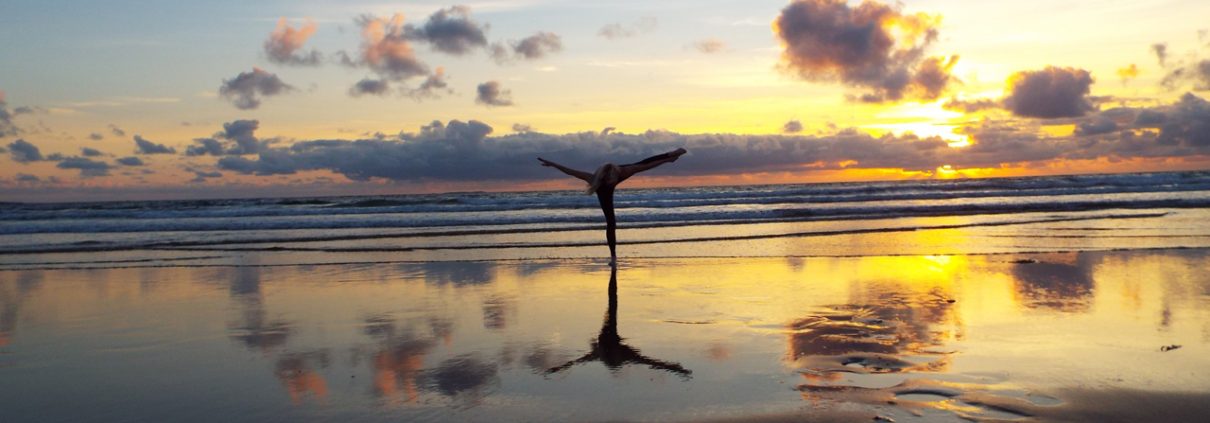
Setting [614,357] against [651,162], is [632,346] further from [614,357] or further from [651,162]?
[651,162]

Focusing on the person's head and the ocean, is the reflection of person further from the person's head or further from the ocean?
the ocean

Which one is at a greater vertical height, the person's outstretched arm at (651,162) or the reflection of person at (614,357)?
the person's outstretched arm at (651,162)

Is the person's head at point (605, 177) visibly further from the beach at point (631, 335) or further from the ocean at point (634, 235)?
the ocean at point (634, 235)

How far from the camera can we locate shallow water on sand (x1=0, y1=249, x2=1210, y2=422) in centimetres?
516

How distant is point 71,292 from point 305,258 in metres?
4.86

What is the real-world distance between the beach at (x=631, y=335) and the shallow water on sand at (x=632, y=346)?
0.03 metres

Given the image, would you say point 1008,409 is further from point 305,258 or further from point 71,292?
point 305,258

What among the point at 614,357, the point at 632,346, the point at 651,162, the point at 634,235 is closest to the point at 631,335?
the point at 632,346

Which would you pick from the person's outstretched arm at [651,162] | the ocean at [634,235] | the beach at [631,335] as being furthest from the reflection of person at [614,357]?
the ocean at [634,235]

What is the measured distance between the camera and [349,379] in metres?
5.97

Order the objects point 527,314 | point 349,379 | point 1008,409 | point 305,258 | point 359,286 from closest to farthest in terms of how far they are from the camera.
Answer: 1. point 1008,409
2. point 349,379
3. point 527,314
4. point 359,286
5. point 305,258

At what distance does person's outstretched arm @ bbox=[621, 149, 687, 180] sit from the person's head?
130mm

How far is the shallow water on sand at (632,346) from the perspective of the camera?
5164 mm

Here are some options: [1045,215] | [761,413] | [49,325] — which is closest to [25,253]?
[49,325]
